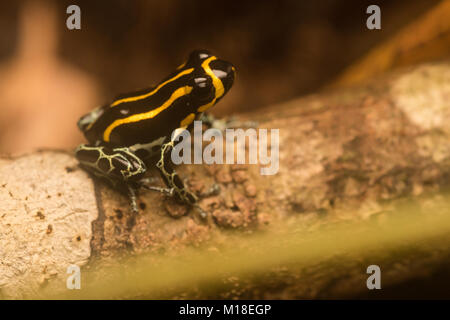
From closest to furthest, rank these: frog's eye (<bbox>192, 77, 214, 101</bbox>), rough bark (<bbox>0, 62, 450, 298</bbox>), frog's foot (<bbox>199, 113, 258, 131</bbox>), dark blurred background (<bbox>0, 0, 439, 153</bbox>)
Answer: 1. rough bark (<bbox>0, 62, 450, 298</bbox>)
2. frog's eye (<bbox>192, 77, 214, 101</bbox>)
3. frog's foot (<bbox>199, 113, 258, 131</bbox>)
4. dark blurred background (<bbox>0, 0, 439, 153</bbox>)

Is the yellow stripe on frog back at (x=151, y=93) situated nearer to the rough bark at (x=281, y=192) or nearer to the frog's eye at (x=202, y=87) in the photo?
the frog's eye at (x=202, y=87)

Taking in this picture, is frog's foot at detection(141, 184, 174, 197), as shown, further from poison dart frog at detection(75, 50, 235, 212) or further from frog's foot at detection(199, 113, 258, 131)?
frog's foot at detection(199, 113, 258, 131)

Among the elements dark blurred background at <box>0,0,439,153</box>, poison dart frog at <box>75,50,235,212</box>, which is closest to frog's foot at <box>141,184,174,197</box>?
poison dart frog at <box>75,50,235,212</box>

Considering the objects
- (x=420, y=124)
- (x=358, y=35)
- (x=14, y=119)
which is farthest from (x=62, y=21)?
(x=420, y=124)

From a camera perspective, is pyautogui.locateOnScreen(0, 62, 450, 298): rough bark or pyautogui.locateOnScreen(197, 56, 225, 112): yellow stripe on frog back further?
pyautogui.locateOnScreen(197, 56, 225, 112): yellow stripe on frog back

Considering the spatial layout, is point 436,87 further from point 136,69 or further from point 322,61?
point 136,69

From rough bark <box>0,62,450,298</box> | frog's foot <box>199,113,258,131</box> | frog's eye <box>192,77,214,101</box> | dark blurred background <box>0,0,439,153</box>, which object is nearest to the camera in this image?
rough bark <box>0,62,450,298</box>

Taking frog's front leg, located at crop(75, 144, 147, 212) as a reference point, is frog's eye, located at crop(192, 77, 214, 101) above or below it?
above
